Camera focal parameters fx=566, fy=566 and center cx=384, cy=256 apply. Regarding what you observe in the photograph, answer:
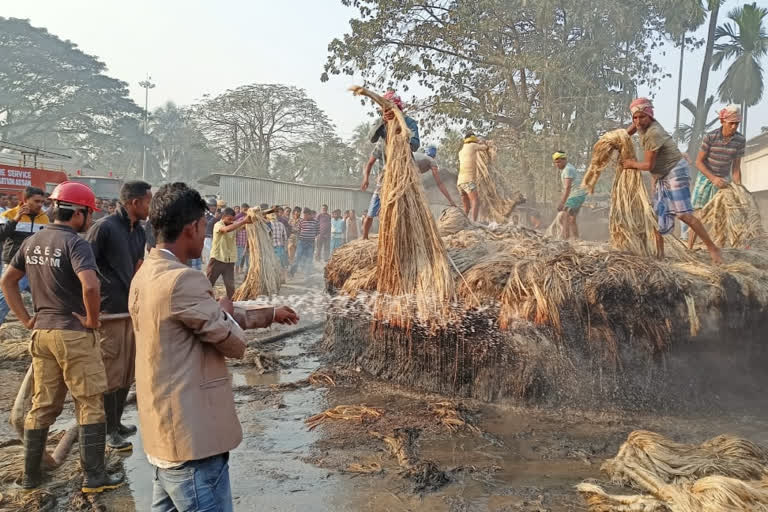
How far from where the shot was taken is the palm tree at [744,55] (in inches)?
1129

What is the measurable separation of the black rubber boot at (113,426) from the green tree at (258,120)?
32.9 m

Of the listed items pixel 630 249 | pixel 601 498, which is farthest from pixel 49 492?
pixel 630 249

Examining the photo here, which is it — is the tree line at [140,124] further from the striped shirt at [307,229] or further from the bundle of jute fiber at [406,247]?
the bundle of jute fiber at [406,247]

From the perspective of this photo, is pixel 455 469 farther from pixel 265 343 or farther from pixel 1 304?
pixel 1 304

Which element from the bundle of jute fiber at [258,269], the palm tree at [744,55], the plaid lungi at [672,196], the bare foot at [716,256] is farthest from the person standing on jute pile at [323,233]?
the palm tree at [744,55]

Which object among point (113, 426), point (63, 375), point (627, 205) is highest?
point (627, 205)

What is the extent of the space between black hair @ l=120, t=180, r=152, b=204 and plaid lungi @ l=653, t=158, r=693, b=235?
4.79m

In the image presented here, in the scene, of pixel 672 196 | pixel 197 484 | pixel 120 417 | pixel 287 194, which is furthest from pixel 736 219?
pixel 287 194

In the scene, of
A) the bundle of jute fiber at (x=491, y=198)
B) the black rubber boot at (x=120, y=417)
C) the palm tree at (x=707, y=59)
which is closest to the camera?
the black rubber boot at (x=120, y=417)

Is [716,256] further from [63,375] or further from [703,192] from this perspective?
[63,375]

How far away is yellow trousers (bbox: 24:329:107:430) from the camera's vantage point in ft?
11.3

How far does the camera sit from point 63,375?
138 inches

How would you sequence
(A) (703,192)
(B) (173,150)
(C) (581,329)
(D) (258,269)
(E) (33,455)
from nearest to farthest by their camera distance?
(E) (33,455), (C) (581,329), (A) (703,192), (D) (258,269), (B) (173,150)

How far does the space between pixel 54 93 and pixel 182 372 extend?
5106 cm
